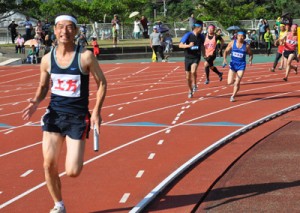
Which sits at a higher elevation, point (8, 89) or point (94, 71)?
point (94, 71)

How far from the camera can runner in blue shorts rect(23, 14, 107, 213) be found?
6.92 meters

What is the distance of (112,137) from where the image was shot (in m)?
12.2

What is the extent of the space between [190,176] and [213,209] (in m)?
1.53

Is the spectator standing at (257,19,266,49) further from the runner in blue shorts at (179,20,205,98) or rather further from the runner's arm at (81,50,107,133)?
the runner's arm at (81,50,107,133)

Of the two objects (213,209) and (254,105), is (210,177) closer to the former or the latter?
(213,209)

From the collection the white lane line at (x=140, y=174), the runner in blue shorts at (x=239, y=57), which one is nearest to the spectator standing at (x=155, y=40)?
the runner in blue shorts at (x=239, y=57)

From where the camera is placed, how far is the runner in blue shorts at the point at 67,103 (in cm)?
692

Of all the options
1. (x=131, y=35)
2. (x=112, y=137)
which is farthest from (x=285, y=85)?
(x=131, y=35)

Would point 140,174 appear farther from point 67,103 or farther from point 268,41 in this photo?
point 268,41

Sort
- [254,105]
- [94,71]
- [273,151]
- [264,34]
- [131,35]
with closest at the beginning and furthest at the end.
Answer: [94,71] < [273,151] < [254,105] < [264,34] < [131,35]

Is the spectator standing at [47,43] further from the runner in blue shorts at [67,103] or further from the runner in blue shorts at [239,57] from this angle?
the runner in blue shorts at [67,103]

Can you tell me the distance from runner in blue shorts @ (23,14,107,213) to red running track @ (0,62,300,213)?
0.68 m

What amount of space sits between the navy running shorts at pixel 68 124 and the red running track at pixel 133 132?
888 mm

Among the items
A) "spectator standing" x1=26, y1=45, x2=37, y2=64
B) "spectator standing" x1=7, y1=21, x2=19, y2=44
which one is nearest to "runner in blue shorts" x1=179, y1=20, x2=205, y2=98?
"spectator standing" x1=26, y1=45, x2=37, y2=64
